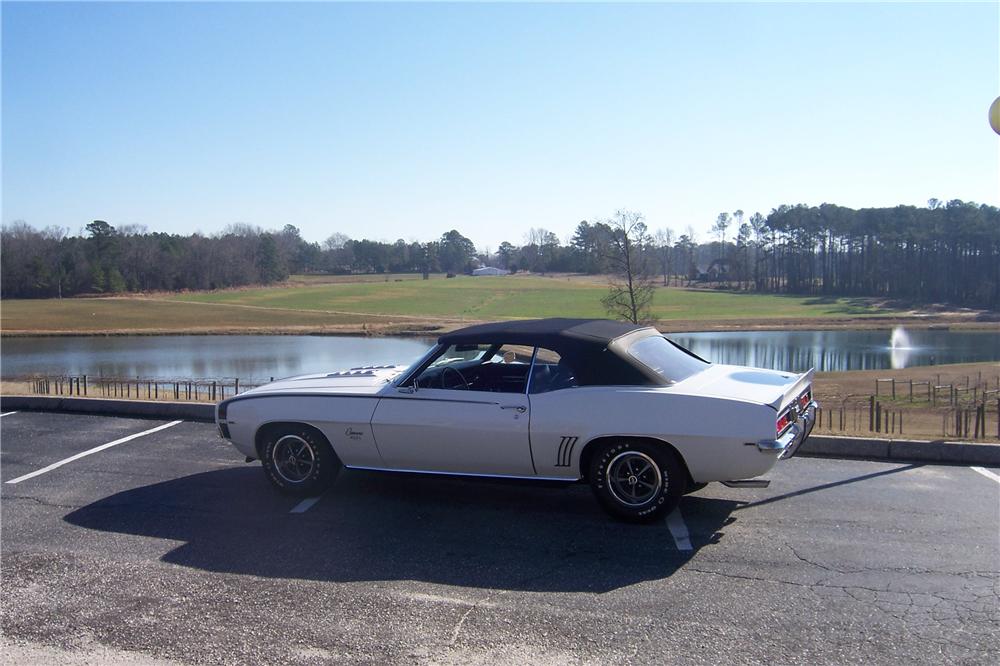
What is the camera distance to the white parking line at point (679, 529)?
554 centimetres

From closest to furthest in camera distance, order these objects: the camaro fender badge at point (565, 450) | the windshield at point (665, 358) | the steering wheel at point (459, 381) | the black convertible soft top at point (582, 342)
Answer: the camaro fender badge at point (565, 450)
the black convertible soft top at point (582, 342)
the windshield at point (665, 358)
the steering wheel at point (459, 381)

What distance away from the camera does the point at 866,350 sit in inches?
2237

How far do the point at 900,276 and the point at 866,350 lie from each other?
51.8m

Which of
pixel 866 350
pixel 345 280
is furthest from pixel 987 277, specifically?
pixel 345 280

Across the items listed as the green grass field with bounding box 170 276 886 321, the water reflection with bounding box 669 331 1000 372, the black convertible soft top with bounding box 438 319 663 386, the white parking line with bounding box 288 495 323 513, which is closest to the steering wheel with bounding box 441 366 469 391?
the black convertible soft top with bounding box 438 319 663 386

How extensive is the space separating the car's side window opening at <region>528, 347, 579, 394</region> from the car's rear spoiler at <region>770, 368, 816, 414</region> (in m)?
1.41

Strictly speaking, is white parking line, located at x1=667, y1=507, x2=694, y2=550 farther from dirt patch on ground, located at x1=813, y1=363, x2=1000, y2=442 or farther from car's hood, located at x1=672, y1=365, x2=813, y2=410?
dirt patch on ground, located at x1=813, y1=363, x2=1000, y2=442

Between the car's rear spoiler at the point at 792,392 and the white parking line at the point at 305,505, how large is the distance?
360 cm

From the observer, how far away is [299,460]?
678cm

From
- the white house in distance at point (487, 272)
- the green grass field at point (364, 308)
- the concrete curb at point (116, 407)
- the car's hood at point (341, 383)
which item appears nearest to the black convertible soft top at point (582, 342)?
the car's hood at point (341, 383)

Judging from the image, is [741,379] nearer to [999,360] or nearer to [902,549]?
[902,549]

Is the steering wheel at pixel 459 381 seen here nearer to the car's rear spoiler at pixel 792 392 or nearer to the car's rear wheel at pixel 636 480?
the car's rear wheel at pixel 636 480

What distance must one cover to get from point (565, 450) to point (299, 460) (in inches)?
88.7

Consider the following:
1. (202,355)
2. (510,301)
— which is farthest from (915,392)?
(510,301)
